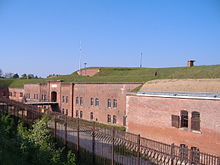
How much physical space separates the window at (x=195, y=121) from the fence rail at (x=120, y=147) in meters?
5.02

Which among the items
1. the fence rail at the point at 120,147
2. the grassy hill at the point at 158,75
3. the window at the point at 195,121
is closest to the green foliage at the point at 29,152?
the fence rail at the point at 120,147

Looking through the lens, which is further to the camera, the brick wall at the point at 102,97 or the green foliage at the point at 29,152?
the brick wall at the point at 102,97

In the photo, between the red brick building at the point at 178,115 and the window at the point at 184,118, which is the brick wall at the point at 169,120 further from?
the window at the point at 184,118

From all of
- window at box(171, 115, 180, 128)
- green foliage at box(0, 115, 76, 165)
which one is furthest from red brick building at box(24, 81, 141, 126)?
green foliage at box(0, 115, 76, 165)

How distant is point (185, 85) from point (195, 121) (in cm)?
284

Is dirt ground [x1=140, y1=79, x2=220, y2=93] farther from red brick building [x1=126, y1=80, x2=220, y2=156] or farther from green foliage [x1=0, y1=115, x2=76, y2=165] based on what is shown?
green foliage [x1=0, y1=115, x2=76, y2=165]

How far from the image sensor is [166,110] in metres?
18.6

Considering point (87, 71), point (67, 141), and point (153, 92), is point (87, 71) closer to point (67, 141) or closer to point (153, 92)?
point (153, 92)

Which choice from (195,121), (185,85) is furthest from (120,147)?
(185,85)

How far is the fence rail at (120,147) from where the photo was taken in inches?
314

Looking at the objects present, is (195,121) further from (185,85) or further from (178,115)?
(185,85)

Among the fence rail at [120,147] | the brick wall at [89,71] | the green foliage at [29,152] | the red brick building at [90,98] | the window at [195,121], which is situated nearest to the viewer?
the fence rail at [120,147]

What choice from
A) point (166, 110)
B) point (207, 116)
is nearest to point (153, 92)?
point (166, 110)

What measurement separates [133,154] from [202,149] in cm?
831
